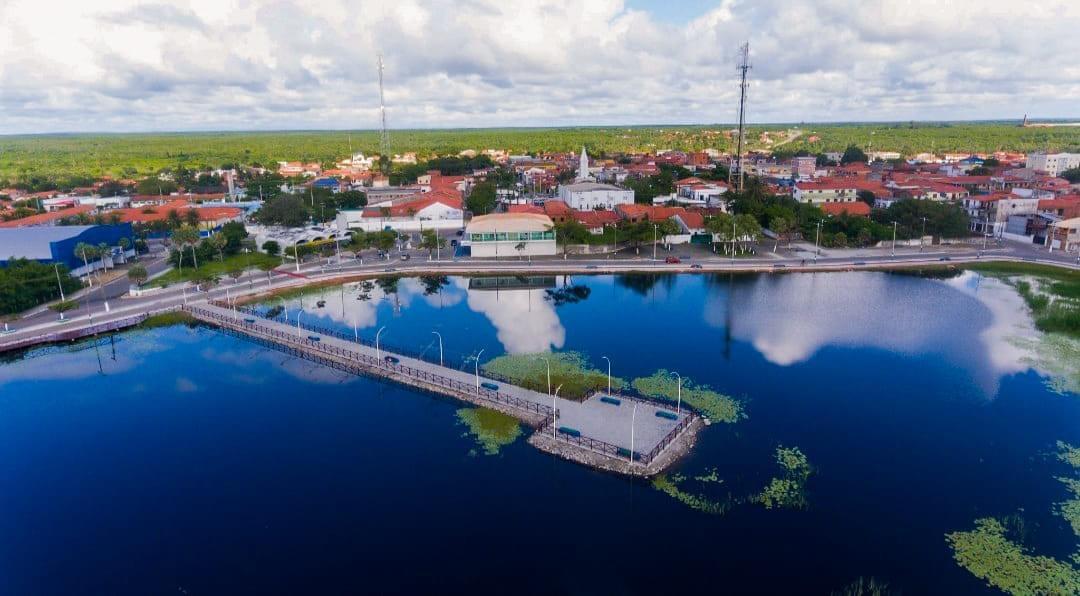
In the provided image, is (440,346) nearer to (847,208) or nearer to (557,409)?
(557,409)

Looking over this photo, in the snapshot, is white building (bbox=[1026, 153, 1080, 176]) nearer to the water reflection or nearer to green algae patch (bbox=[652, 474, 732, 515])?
the water reflection

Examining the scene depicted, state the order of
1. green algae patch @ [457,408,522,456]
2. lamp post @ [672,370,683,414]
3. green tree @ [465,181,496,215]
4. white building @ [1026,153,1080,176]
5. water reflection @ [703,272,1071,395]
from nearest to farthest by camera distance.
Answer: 1. green algae patch @ [457,408,522,456]
2. lamp post @ [672,370,683,414]
3. water reflection @ [703,272,1071,395]
4. green tree @ [465,181,496,215]
5. white building @ [1026,153,1080,176]

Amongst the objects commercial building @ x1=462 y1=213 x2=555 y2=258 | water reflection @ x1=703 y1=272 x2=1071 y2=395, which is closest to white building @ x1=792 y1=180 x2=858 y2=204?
water reflection @ x1=703 y1=272 x2=1071 y2=395

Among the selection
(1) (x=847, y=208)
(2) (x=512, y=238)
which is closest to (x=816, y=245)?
(1) (x=847, y=208)

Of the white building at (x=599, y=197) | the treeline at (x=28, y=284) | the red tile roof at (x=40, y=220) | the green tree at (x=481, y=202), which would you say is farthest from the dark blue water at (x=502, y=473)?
the white building at (x=599, y=197)

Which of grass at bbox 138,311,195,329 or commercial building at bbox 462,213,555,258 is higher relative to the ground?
commercial building at bbox 462,213,555,258

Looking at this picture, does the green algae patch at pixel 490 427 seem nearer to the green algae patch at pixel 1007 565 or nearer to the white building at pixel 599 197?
the green algae patch at pixel 1007 565

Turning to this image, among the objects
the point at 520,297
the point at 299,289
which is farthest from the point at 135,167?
the point at 520,297
